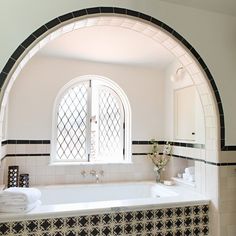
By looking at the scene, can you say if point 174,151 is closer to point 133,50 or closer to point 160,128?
point 160,128

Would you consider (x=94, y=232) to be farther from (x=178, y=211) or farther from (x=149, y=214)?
(x=178, y=211)

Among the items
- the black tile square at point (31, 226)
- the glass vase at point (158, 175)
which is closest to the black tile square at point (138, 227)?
the black tile square at point (31, 226)

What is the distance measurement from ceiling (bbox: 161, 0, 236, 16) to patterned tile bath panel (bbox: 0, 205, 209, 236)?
6.50ft

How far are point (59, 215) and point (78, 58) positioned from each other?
2.19 meters

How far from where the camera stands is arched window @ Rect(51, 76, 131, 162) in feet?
12.1

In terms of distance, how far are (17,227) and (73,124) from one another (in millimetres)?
1886

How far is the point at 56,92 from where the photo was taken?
3.50 m

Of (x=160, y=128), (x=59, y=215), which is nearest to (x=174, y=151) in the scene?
(x=160, y=128)

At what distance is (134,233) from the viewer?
2307 millimetres

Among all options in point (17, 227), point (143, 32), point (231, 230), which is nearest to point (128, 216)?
point (17, 227)

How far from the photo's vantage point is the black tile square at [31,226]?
2051mm

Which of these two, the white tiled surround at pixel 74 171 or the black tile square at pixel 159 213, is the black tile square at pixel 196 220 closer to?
the black tile square at pixel 159 213

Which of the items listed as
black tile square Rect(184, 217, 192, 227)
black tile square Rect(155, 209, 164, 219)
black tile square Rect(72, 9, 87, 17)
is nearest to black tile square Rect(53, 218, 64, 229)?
black tile square Rect(155, 209, 164, 219)

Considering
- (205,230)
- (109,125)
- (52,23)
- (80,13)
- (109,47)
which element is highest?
(109,47)
